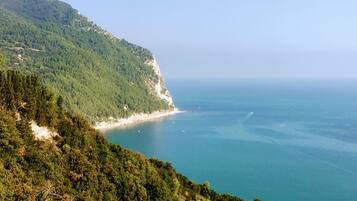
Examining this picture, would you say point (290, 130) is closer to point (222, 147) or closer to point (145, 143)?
point (222, 147)

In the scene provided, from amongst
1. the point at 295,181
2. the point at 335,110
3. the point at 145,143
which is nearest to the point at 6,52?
the point at 145,143

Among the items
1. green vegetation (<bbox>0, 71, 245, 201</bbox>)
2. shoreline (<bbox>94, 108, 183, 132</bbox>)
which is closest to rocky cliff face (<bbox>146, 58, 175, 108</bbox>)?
shoreline (<bbox>94, 108, 183, 132</bbox>)

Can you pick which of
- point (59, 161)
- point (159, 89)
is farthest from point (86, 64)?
Result: point (59, 161)

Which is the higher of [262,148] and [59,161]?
[262,148]

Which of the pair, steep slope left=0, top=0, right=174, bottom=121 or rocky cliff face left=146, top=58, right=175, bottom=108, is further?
rocky cliff face left=146, top=58, right=175, bottom=108

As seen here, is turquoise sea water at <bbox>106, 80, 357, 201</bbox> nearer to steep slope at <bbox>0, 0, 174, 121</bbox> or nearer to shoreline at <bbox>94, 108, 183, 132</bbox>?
shoreline at <bbox>94, 108, 183, 132</bbox>

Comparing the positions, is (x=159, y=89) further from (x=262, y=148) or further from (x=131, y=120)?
(x=262, y=148)

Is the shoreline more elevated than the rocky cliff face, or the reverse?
the rocky cliff face
